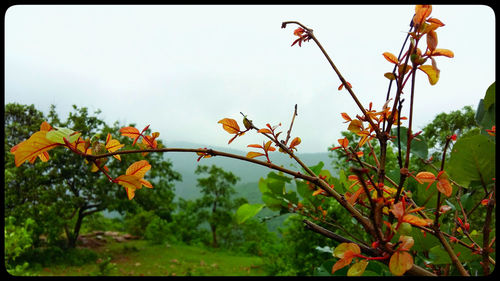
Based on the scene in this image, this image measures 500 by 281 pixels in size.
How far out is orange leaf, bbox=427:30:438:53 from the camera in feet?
0.99

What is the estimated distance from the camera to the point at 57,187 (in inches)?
318

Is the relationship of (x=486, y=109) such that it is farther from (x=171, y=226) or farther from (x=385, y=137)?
(x=171, y=226)

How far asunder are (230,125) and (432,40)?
243 mm

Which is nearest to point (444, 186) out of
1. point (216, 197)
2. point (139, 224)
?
point (216, 197)

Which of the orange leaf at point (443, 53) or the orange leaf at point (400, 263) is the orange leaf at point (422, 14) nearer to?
the orange leaf at point (443, 53)

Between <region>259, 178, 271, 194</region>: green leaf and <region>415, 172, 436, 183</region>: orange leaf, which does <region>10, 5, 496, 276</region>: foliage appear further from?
<region>259, 178, 271, 194</region>: green leaf

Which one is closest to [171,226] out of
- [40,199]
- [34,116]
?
[40,199]

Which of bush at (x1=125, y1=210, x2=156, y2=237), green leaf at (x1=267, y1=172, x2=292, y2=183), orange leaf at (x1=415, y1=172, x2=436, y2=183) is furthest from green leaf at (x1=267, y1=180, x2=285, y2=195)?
bush at (x1=125, y1=210, x2=156, y2=237)

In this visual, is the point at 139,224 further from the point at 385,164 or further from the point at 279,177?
the point at 385,164

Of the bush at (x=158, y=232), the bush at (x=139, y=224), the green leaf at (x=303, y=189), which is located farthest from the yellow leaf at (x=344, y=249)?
the bush at (x=139, y=224)

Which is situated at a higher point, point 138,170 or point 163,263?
point 138,170

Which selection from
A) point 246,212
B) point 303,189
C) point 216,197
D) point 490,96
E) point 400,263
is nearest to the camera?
point 400,263

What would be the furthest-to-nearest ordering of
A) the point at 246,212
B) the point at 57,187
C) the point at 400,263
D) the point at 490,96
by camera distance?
the point at 57,187, the point at 246,212, the point at 490,96, the point at 400,263

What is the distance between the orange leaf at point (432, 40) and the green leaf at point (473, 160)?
0.10 m
